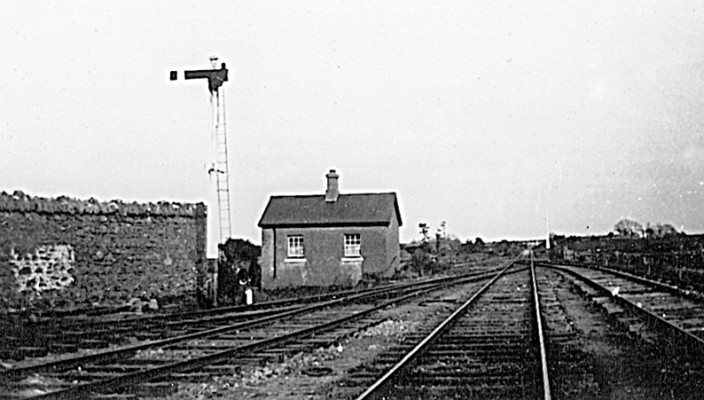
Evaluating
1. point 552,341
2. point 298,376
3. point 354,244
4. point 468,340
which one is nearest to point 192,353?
point 298,376

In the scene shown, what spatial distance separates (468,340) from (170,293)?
1014cm

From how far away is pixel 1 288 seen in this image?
15969 millimetres

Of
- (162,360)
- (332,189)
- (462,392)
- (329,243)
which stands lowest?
(462,392)

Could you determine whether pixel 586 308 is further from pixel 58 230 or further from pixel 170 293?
pixel 58 230

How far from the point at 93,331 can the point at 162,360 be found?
10.8ft

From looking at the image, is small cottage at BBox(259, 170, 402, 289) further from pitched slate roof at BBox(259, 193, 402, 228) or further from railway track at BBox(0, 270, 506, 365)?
railway track at BBox(0, 270, 506, 365)

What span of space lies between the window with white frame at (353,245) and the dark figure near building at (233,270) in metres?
16.3

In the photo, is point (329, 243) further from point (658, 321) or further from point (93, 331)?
point (93, 331)

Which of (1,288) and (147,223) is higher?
(147,223)

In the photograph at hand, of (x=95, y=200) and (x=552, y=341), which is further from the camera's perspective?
(x=95, y=200)

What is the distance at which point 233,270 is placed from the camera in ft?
75.7

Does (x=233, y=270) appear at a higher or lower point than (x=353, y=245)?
lower

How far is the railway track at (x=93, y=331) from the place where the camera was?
12.0 meters

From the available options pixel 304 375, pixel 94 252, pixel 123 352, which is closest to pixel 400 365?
pixel 304 375
